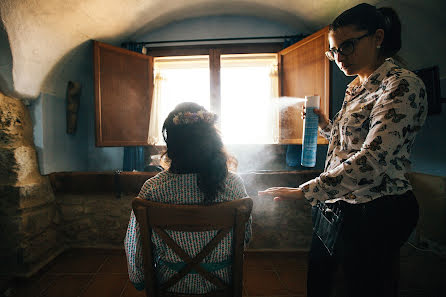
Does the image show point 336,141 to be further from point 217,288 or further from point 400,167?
point 217,288

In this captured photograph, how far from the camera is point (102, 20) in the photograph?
2.45 meters

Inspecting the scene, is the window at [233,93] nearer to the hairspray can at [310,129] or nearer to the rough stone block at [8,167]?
the rough stone block at [8,167]

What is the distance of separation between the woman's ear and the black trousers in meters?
0.61

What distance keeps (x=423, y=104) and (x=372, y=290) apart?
73 cm

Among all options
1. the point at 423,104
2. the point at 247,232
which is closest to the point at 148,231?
the point at 247,232

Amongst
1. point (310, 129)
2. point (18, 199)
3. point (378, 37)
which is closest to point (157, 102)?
point (18, 199)

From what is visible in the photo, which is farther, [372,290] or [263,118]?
[263,118]

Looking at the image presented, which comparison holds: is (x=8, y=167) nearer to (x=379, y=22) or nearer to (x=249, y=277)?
(x=249, y=277)

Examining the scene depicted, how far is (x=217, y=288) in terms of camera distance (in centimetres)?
103

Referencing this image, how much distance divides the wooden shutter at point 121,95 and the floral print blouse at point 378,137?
2.48m

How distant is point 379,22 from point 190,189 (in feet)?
3.46

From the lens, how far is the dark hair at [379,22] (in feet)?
2.80

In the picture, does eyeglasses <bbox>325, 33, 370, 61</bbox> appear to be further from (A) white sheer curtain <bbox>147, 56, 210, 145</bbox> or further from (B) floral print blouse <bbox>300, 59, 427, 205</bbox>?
(A) white sheer curtain <bbox>147, 56, 210, 145</bbox>

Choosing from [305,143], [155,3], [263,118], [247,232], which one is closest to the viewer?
[247,232]
